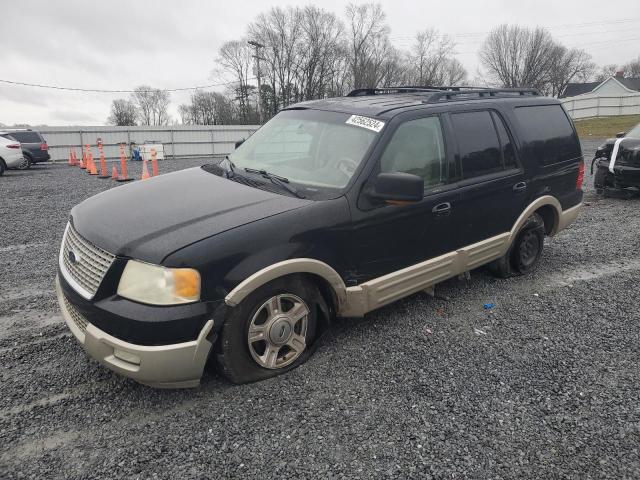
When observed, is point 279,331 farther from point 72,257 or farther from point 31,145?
point 31,145

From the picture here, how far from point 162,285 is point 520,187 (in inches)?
135

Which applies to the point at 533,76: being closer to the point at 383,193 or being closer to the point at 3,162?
the point at 3,162

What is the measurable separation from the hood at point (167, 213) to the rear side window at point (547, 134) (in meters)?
2.70

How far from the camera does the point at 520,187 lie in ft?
14.5

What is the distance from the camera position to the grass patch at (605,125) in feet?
100

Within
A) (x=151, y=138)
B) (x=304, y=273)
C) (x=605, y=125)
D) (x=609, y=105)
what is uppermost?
(x=609, y=105)

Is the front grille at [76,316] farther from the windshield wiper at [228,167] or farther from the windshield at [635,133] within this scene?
the windshield at [635,133]

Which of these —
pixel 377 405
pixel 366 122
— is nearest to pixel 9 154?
pixel 366 122

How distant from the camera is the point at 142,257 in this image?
2.60 meters

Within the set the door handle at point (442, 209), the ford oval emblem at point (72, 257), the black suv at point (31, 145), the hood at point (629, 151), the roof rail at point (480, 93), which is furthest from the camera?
the black suv at point (31, 145)

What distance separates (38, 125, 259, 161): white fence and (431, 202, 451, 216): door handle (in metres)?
22.6

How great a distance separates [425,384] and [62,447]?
7.01 feet

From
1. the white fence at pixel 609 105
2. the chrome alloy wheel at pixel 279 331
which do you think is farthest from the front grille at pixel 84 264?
the white fence at pixel 609 105

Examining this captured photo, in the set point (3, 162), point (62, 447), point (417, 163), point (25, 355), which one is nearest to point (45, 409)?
point (62, 447)
